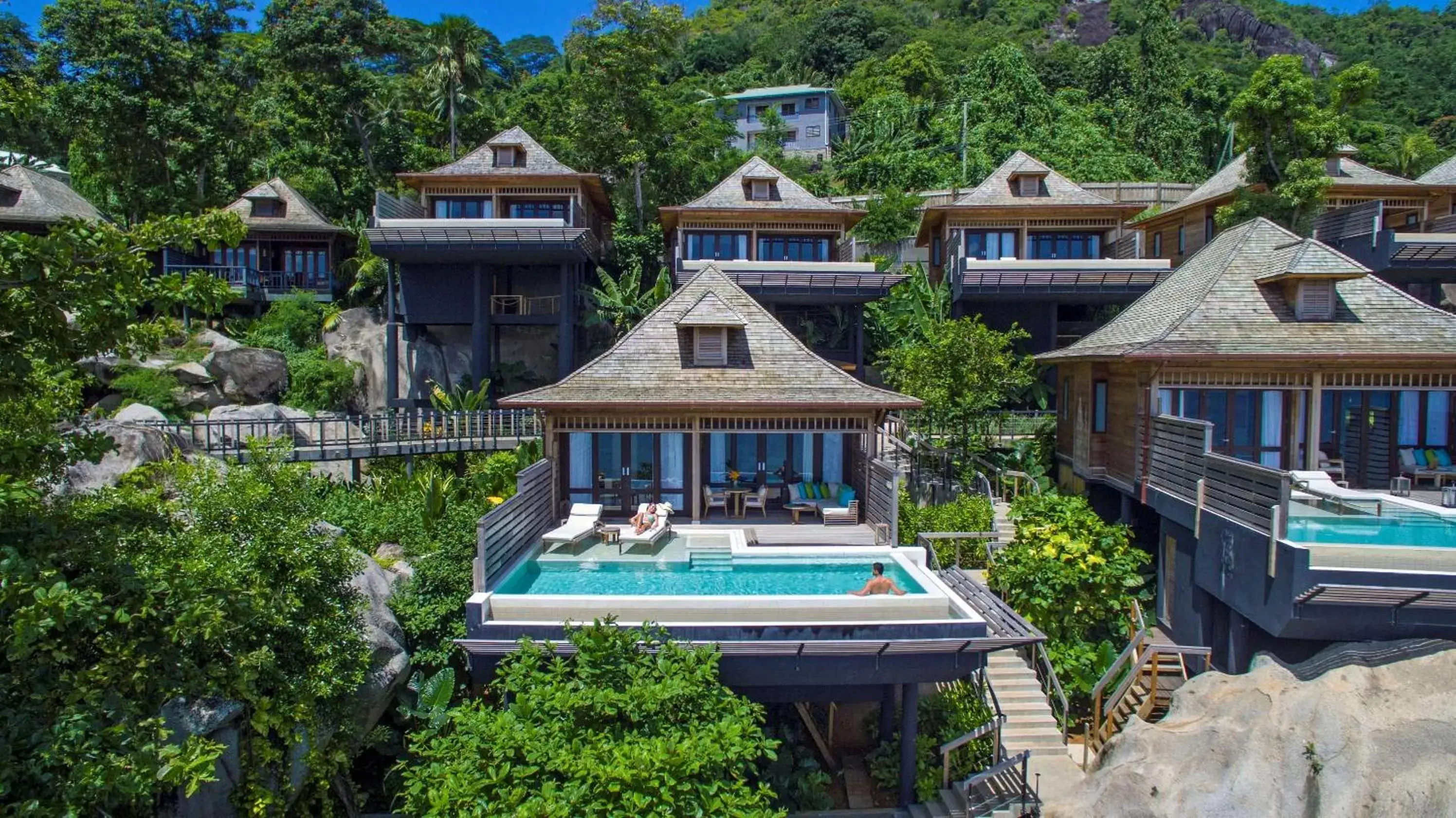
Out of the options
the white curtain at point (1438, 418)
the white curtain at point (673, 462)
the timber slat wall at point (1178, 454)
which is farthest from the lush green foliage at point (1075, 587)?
the white curtain at point (1438, 418)

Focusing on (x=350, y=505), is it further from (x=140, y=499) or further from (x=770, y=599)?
(x=770, y=599)

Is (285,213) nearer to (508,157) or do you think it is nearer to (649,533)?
(508,157)

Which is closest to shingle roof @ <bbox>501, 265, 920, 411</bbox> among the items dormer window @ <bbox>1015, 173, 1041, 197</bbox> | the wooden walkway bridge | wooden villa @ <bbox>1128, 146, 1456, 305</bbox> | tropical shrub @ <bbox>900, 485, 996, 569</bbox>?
tropical shrub @ <bbox>900, 485, 996, 569</bbox>

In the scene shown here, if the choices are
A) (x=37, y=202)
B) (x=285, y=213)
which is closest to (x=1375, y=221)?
(x=285, y=213)

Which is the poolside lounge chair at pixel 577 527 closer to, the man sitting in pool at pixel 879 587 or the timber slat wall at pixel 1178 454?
the man sitting in pool at pixel 879 587

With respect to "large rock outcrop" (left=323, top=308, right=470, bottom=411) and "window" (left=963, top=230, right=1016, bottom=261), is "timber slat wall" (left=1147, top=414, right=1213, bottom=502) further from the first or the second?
"large rock outcrop" (left=323, top=308, right=470, bottom=411)
